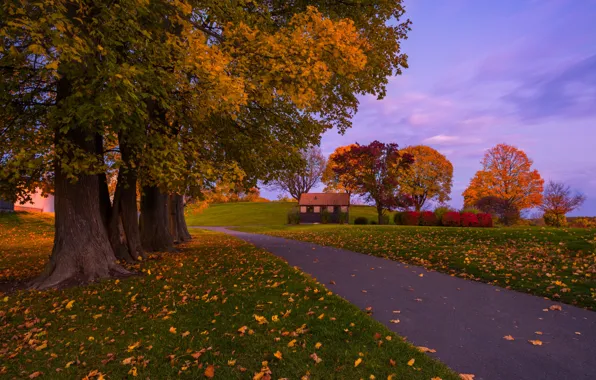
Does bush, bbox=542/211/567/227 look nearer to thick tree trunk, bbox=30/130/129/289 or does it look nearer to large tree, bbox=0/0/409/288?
large tree, bbox=0/0/409/288

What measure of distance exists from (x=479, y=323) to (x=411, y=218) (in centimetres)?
2629

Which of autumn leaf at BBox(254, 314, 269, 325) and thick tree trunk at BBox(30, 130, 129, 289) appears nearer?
autumn leaf at BBox(254, 314, 269, 325)

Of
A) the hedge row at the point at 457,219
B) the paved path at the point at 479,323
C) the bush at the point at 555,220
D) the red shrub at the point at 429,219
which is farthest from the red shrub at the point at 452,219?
the paved path at the point at 479,323

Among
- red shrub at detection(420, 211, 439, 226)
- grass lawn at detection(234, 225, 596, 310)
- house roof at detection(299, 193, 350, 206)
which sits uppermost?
house roof at detection(299, 193, 350, 206)

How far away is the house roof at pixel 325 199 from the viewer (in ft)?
159

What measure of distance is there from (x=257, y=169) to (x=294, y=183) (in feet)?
154

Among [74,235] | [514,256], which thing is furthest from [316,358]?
[514,256]

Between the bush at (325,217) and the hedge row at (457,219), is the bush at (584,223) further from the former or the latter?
the bush at (325,217)

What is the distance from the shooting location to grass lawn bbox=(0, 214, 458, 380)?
4277 millimetres

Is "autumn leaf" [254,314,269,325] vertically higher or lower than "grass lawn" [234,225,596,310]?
lower

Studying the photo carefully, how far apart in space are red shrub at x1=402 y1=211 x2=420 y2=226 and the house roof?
670 inches

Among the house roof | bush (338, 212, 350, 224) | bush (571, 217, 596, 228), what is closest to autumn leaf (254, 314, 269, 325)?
bush (571, 217, 596, 228)

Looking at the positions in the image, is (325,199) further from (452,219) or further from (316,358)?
(316,358)

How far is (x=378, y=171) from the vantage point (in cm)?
3997
